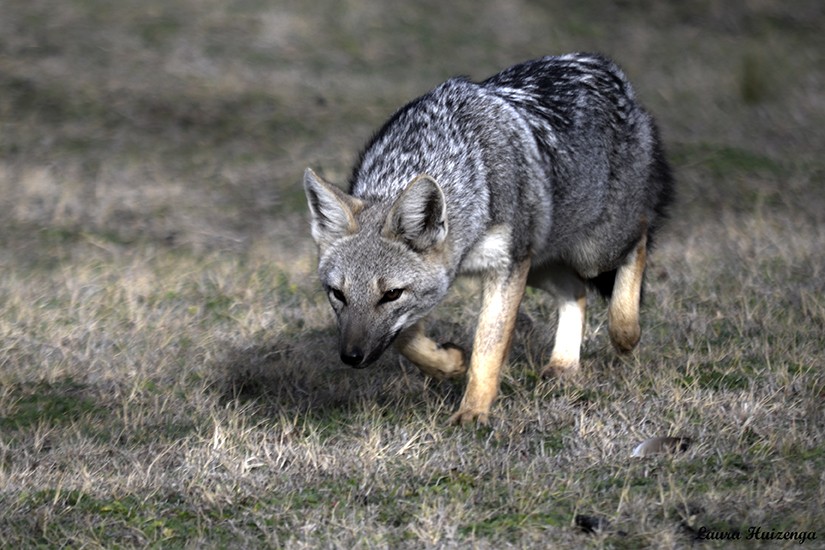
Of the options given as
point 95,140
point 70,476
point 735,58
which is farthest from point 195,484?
point 735,58

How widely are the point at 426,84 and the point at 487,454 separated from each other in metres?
11.7

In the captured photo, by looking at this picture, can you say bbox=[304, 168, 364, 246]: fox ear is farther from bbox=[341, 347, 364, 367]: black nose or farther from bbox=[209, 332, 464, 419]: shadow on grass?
bbox=[209, 332, 464, 419]: shadow on grass

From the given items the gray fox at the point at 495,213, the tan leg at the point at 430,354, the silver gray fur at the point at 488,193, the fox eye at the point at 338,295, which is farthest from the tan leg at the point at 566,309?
the fox eye at the point at 338,295

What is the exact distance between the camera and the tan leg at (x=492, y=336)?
581 centimetres

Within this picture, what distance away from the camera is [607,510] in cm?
449

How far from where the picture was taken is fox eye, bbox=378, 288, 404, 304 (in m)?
5.43

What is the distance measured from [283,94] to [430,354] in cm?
998

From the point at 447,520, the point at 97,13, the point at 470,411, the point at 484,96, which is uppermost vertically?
the point at 484,96

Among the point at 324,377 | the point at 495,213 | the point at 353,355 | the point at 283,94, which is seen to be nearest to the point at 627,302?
the point at 495,213

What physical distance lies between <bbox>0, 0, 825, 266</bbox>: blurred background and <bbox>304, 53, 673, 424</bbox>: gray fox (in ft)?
14.1

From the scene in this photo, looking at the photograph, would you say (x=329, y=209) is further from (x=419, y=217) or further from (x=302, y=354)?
(x=302, y=354)

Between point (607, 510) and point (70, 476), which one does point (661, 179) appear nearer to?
point (607, 510)

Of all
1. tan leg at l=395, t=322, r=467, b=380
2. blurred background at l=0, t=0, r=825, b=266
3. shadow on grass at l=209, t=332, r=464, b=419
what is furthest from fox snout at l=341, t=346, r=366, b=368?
blurred background at l=0, t=0, r=825, b=266

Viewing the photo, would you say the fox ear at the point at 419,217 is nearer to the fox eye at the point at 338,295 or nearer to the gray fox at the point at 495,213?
the gray fox at the point at 495,213
